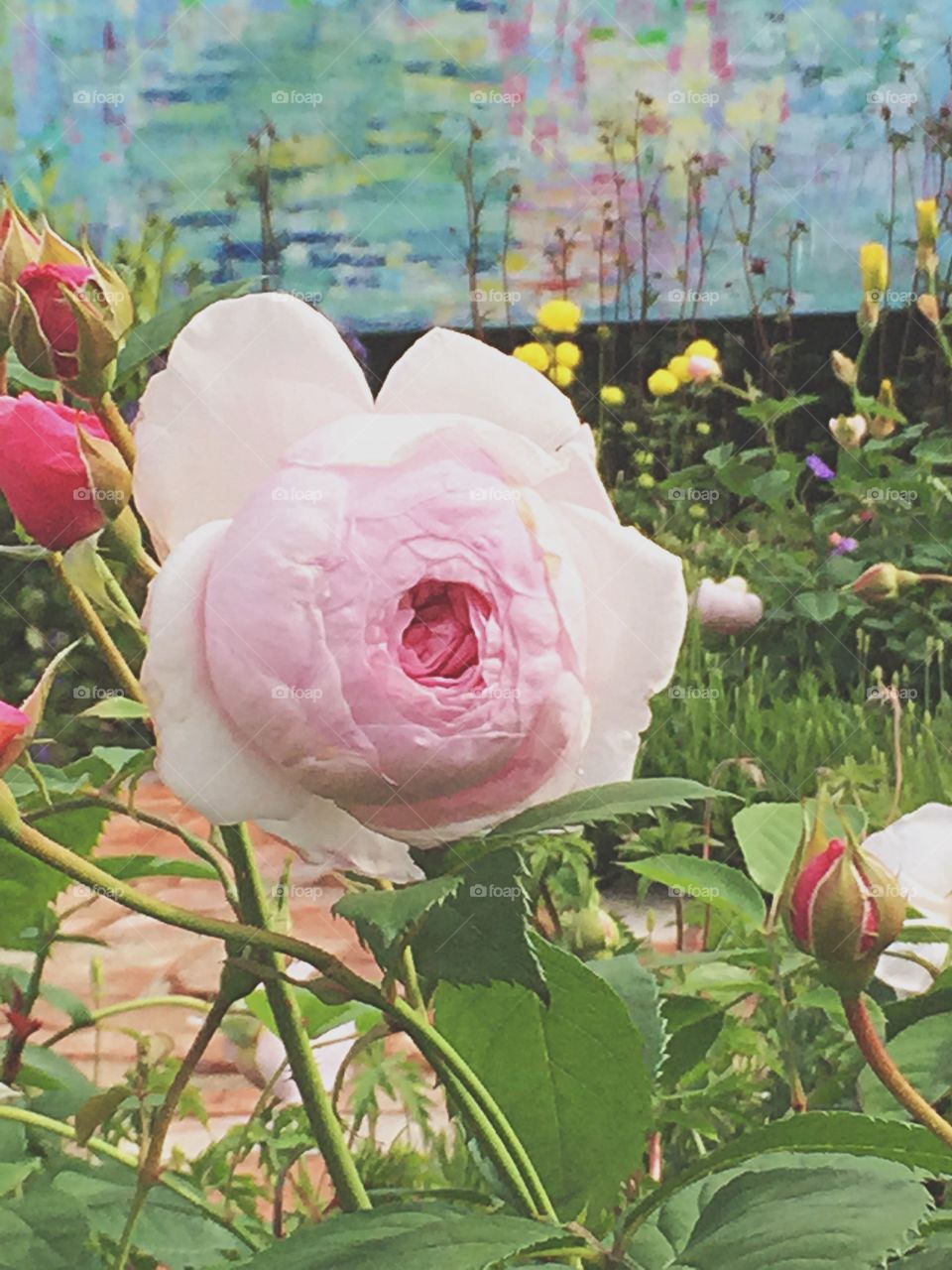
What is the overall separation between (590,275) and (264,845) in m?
1.82

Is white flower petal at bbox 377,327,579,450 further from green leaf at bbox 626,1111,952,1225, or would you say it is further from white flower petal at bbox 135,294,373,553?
green leaf at bbox 626,1111,952,1225

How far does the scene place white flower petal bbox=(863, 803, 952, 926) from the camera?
500 millimetres

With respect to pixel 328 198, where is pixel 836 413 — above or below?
below

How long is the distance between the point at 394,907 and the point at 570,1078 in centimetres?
13

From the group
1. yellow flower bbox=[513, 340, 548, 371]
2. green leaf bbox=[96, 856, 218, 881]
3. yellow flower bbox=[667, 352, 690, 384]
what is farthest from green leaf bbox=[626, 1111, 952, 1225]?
yellow flower bbox=[667, 352, 690, 384]

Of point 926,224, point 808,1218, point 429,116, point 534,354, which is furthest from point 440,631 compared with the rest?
point 429,116

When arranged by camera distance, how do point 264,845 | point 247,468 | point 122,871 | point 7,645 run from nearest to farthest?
point 247,468, point 122,871, point 264,845, point 7,645

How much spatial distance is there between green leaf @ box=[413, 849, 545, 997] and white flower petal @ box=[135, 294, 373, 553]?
0.25 ft

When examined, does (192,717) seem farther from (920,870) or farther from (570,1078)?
(920,870)

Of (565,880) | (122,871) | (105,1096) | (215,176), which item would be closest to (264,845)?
(565,880)

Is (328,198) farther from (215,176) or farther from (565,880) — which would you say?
(565,880)

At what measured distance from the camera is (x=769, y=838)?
53cm

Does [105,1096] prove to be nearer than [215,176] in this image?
Yes

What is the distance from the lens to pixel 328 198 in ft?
13.0
